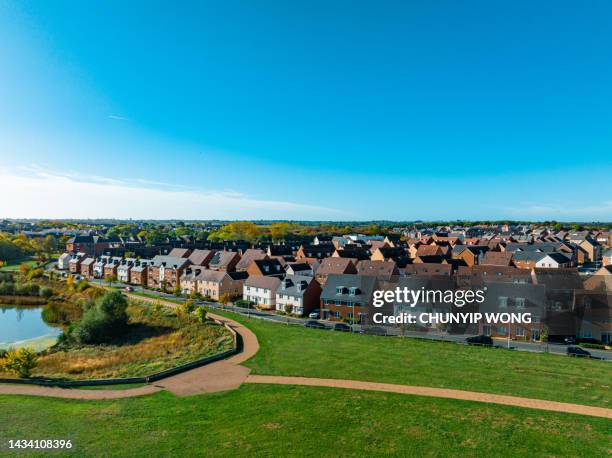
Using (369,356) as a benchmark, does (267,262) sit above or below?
above

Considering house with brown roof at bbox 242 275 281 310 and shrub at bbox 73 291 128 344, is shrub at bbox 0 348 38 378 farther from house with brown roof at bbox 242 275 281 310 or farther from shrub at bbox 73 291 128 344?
house with brown roof at bbox 242 275 281 310

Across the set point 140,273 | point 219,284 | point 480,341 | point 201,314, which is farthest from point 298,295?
point 140,273

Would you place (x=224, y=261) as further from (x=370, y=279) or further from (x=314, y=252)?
(x=370, y=279)

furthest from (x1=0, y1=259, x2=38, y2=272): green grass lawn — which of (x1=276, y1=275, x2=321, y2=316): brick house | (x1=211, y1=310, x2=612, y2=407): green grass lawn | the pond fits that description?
(x1=211, y1=310, x2=612, y2=407): green grass lawn

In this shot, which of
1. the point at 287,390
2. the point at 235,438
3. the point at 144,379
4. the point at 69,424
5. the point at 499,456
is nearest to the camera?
the point at 499,456

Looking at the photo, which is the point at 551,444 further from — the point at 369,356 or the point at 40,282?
the point at 40,282

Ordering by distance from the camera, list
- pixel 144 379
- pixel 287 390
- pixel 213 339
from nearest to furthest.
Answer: pixel 287 390, pixel 144 379, pixel 213 339

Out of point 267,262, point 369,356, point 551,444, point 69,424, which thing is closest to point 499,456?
point 551,444
